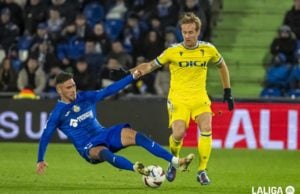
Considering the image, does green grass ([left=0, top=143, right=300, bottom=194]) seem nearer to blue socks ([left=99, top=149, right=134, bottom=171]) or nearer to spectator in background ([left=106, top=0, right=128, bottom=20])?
blue socks ([left=99, top=149, right=134, bottom=171])

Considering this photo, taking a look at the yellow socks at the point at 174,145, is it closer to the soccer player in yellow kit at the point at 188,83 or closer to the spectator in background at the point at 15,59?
the soccer player in yellow kit at the point at 188,83

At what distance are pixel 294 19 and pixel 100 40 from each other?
4049 millimetres

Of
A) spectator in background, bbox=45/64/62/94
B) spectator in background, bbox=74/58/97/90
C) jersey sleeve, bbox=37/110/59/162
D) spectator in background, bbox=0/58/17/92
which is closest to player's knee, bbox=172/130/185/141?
jersey sleeve, bbox=37/110/59/162

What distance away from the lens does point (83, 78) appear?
19.9 metres

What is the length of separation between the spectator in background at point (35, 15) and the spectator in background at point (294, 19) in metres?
5.38

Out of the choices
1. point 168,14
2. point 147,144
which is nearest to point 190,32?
point 147,144

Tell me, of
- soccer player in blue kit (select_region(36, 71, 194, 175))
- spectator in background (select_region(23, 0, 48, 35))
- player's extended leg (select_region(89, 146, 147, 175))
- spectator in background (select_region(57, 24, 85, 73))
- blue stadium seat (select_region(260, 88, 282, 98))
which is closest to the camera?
player's extended leg (select_region(89, 146, 147, 175))

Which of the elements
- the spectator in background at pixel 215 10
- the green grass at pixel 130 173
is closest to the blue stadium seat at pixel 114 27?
the spectator in background at pixel 215 10

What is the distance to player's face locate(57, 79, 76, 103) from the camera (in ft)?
38.4

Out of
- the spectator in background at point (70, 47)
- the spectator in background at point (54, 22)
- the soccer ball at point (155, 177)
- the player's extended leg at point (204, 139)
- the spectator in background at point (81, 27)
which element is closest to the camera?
the soccer ball at point (155, 177)

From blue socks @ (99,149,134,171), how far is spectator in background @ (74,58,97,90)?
8.34 m

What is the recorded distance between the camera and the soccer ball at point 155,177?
11.3 m

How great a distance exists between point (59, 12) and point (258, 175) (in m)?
9.23

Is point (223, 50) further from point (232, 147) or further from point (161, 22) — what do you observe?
point (232, 147)
